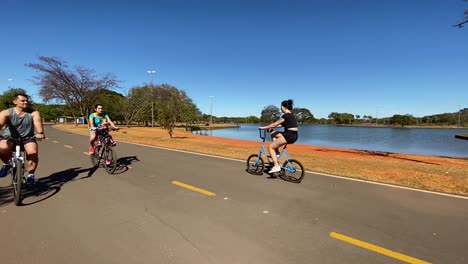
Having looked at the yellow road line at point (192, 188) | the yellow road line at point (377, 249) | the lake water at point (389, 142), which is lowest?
the lake water at point (389, 142)

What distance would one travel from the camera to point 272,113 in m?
153

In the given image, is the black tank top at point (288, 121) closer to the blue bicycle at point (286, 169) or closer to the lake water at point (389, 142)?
the blue bicycle at point (286, 169)

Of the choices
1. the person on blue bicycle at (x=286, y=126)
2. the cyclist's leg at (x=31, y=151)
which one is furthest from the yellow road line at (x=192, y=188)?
the cyclist's leg at (x=31, y=151)

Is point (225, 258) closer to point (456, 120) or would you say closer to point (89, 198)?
point (89, 198)

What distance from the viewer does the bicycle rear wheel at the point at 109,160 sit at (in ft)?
26.9

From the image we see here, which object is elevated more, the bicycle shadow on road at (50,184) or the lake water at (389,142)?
the bicycle shadow on road at (50,184)

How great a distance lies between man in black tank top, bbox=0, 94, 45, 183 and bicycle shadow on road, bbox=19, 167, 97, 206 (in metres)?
0.37

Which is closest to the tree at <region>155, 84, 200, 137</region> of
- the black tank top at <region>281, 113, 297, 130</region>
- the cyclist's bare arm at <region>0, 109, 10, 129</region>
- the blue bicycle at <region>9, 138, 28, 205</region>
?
the black tank top at <region>281, 113, 297, 130</region>

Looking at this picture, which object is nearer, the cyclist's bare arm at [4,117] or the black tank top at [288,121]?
the cyclist's bare arm at [4,117]

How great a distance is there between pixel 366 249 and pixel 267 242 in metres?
1.22

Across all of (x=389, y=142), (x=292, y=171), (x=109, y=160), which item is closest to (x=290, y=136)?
(x=292, y=171)

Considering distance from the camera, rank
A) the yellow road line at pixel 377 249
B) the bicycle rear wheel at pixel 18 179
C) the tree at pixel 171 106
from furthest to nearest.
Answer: the tree at pixel 171 106
the bicycle rear wheel at pixel 18 179
the yellow road line at pixel 377 249

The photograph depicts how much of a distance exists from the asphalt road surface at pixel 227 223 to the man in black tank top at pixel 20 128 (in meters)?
0.87

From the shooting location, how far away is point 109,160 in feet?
27.5
